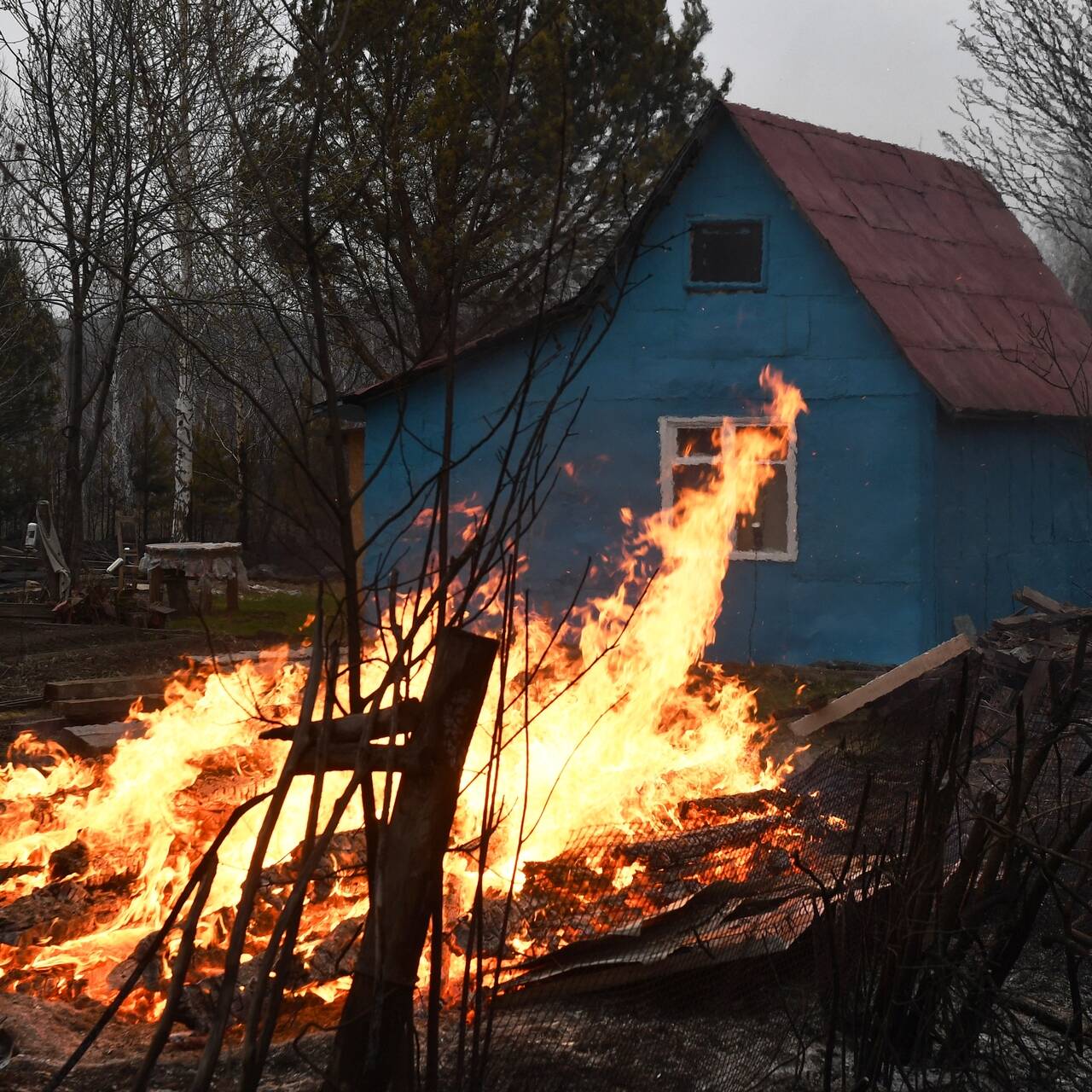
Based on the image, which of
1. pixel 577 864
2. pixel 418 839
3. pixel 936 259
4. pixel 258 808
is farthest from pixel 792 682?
pixel 418 839

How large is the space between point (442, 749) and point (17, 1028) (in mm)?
2695

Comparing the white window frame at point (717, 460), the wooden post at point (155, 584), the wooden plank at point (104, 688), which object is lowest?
the wooden plank at point (104, 688)

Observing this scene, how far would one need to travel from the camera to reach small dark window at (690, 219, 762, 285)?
45.0ft

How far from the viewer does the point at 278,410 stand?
36406mm

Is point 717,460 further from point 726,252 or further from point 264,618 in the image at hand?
point 264,618

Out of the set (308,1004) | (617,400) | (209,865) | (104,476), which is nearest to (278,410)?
(104,476)

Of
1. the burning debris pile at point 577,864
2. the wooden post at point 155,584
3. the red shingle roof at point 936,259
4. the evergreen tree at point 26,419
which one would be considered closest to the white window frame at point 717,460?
the red shingle roof at point 936,259

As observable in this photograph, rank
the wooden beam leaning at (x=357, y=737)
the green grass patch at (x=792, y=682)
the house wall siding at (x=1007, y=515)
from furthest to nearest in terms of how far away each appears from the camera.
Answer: the house wall siding at (x=1007, y=515) < the green grass patch at (x=792, y=682) < the wooden beam leaning at (x=357, y=737)

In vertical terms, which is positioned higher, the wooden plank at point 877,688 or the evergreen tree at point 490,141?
the evergreen tree at point 490,141

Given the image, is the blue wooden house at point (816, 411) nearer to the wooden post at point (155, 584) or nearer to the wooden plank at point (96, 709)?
the wooden plank at point (96, 709)

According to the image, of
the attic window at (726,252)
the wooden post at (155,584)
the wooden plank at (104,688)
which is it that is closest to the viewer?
the wooden plank at (104,688)

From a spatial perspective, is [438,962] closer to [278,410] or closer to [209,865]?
[209,865]

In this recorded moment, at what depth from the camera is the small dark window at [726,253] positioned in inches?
540

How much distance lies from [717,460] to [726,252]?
7.46ft
